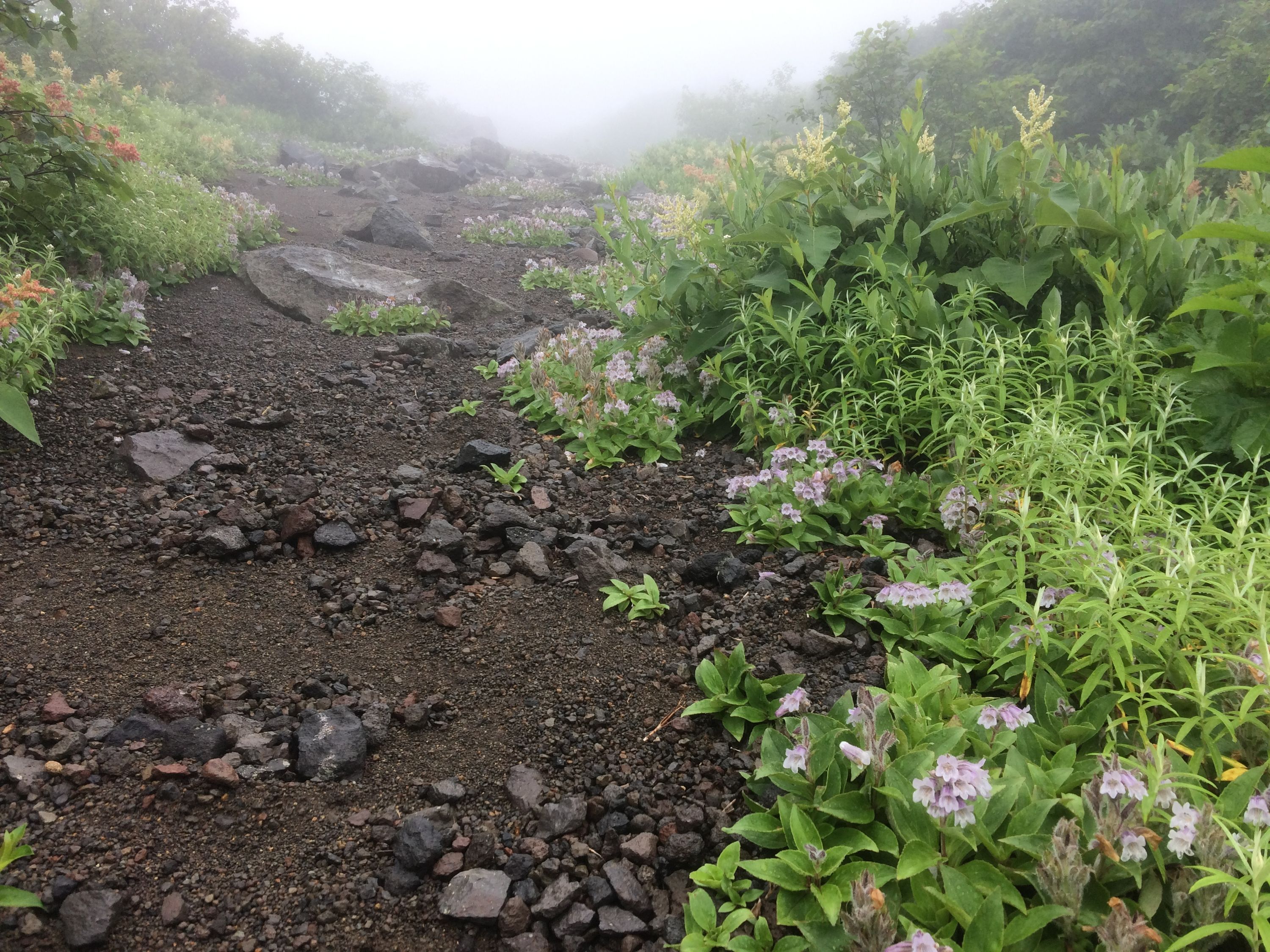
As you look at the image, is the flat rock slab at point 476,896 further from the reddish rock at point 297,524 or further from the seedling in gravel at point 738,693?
the reddish rock at point 297,524

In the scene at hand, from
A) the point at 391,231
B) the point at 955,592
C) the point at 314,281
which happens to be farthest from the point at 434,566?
the point at 391,231

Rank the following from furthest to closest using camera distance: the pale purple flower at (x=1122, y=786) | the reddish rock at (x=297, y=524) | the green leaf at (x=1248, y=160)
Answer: the reddish rock at (x=297, y=524) → the green leaf at (x=1248, y=160) → the pale purple flower at (x=1122, y=786)

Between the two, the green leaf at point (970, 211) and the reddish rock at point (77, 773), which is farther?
the green leaf at point (970, 211)

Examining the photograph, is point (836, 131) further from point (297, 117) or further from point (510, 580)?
point (297, 117)

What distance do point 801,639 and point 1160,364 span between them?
2.25 m

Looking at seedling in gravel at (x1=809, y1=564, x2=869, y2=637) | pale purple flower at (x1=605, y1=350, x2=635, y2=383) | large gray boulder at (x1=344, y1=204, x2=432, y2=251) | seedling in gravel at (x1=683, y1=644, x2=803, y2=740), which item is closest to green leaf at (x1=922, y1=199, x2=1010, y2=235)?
pale purple flower at (x1=605, y1=350, x2=635, y2=383)

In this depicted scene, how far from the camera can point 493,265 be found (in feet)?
32.8

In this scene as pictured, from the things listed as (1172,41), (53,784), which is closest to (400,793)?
(53,784)

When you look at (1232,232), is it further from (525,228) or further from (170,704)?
(525,228)

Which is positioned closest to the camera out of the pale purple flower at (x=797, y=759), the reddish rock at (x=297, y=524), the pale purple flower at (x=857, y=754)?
the pale purple flower at (x=857, y=754)

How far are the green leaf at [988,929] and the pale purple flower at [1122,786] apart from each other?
0.32 meters

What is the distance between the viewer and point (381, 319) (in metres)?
6.29

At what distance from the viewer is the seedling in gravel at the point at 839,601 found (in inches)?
97.7

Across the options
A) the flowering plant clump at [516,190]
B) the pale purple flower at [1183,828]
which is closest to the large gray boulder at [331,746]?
the pale purple flower at [1183,828]
